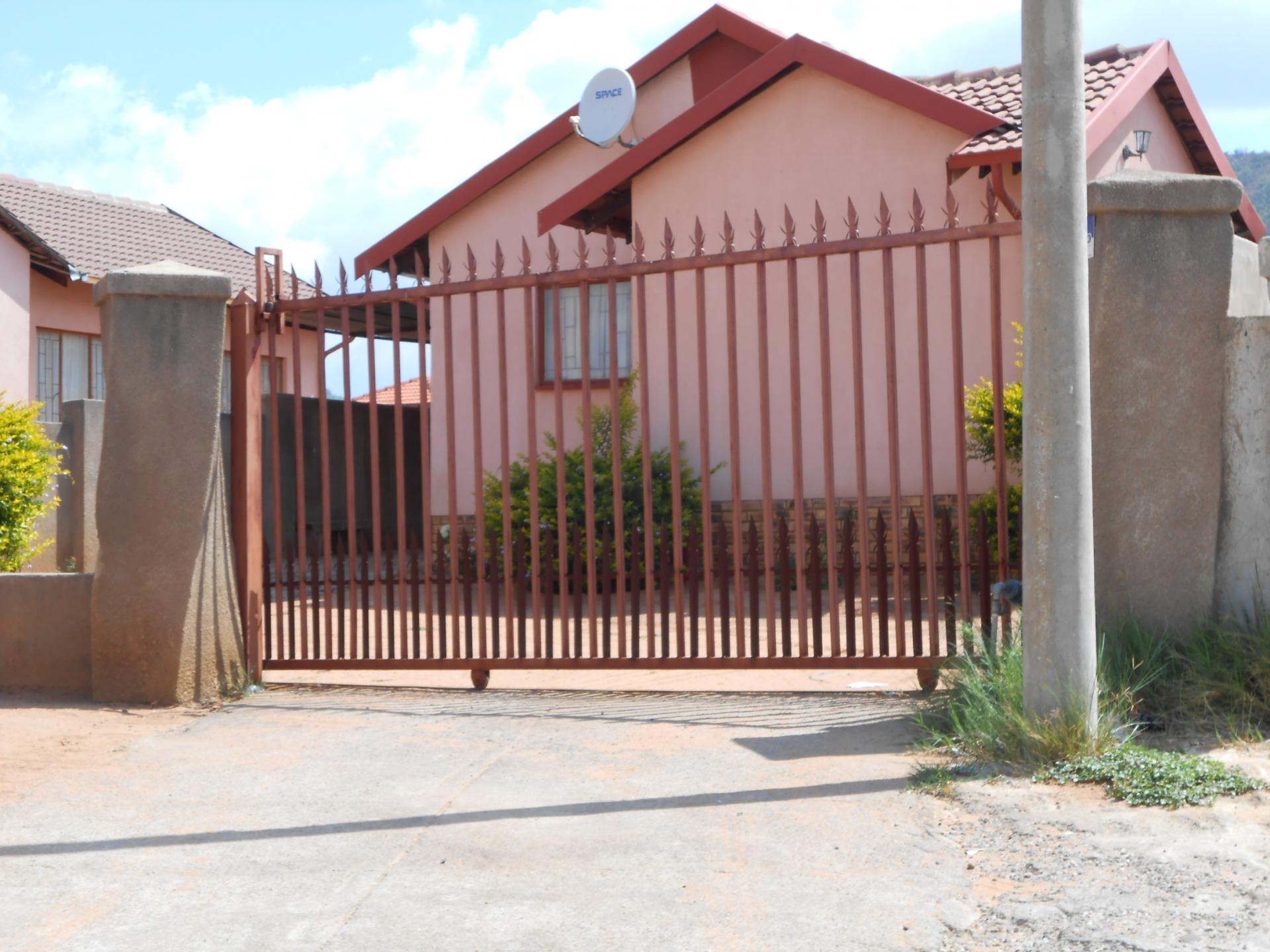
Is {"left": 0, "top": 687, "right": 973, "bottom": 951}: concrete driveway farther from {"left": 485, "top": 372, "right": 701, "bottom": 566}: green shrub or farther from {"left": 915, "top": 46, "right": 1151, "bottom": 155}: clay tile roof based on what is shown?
{"left": 915, "top": 46, "right": 1151, "bottom": 155}: clay tile roof

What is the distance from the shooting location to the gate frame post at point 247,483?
6.87m

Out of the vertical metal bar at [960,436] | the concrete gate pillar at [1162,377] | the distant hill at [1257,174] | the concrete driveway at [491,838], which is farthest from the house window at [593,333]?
the distant hill at [1257,174]

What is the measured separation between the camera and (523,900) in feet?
11.5

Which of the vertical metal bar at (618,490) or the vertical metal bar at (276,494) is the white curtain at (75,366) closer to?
the vertical metal bar at (276,494)

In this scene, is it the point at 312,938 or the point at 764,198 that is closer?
the point at 312,938

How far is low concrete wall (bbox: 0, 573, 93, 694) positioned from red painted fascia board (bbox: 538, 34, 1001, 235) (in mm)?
7258

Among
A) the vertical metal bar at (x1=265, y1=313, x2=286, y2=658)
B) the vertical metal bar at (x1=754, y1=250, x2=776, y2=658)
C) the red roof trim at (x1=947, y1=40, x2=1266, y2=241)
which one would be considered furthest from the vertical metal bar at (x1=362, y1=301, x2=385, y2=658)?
the red roof trim at (x1=947, y1=40, x2=1266, y2=241)

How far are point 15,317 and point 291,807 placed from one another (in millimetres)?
14186

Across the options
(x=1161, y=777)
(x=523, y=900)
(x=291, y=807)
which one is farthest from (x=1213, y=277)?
(x=291, y=807)

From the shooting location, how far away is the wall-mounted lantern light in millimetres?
12062

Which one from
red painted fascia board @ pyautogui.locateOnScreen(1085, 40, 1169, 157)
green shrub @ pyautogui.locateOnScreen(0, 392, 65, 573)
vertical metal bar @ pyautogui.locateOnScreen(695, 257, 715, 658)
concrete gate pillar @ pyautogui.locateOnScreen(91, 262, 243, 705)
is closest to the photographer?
vertical metal bar @ pyautogui.locateOnScreen(695, 257, 715, 658)

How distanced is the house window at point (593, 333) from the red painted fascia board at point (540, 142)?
68.4 inches

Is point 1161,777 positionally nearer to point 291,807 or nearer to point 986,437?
point 291,807

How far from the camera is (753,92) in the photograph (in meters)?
12.3
